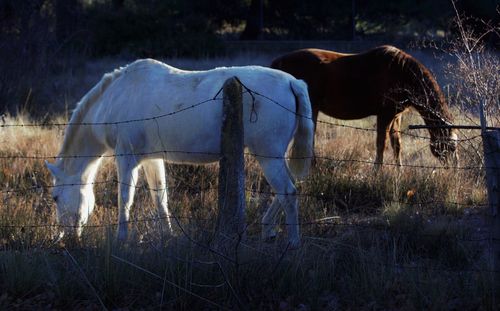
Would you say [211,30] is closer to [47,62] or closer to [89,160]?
[47,62]

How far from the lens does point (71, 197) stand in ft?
23.3

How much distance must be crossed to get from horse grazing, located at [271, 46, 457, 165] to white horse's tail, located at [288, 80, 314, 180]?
2.71 metres

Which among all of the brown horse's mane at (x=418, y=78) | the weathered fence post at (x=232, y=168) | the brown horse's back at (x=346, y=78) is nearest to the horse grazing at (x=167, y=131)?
the weathered fence post at (x=232, y=168)

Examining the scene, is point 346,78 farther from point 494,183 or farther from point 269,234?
point 494,183

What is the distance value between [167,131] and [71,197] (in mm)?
1172

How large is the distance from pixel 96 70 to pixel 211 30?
7.55m

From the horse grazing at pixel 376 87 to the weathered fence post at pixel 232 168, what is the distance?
13.7 ft

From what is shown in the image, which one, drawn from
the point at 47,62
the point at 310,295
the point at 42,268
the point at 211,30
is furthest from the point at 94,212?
the point at 211,30

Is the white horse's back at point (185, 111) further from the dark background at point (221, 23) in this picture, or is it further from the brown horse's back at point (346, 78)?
the dark background at point (221, 23)

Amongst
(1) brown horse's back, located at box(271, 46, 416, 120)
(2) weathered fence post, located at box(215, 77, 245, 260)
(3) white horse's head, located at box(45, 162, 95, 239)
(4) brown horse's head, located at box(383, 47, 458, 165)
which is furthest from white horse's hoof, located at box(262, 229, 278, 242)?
(1) brown horse's back, located at box(271, 46, 416, 120)

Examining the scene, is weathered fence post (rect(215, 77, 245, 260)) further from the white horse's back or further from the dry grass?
the white horse's back

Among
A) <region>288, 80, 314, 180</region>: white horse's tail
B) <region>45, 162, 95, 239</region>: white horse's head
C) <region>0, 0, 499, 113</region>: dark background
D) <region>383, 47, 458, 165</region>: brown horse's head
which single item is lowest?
<region>45, 162, 95, 239</region>: white horse's head

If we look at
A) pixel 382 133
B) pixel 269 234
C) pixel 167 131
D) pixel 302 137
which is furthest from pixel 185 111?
pixel 382 133

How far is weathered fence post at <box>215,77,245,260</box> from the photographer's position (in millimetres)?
5422
